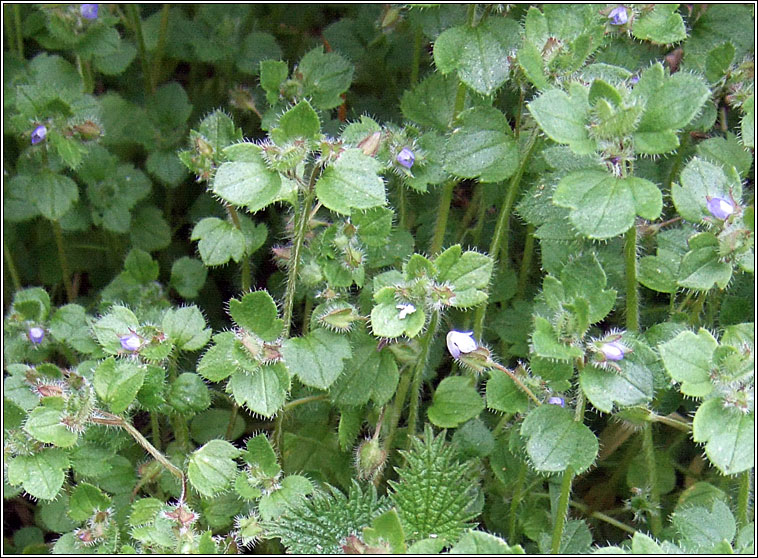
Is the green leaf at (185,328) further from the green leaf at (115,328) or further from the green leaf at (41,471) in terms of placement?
the green leaf at (41,471)

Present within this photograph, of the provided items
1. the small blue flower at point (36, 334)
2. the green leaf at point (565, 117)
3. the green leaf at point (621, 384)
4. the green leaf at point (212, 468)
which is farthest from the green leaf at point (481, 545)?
the small blue flower at point (36, 334)

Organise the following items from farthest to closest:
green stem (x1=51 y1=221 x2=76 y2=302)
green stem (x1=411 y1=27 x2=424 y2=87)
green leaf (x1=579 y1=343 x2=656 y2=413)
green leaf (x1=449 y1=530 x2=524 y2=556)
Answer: green stem (x1=51 y1=221 x2=76 y2=302) → green stem (x1=411 y1=27 x2=424 y2=87) → green leaf (x1=579 y1=343 x2=656 y2=413) → green leaf (x1=449 y1=530 x2=524 y2=556)

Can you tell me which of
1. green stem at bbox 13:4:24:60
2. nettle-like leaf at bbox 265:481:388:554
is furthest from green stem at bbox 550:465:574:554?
green stem at bbox 13:4:24:60

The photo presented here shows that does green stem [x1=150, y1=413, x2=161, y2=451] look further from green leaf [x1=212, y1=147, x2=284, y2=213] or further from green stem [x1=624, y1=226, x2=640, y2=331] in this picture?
green stem [x1=624, y1=226, x2=640, y2=331]

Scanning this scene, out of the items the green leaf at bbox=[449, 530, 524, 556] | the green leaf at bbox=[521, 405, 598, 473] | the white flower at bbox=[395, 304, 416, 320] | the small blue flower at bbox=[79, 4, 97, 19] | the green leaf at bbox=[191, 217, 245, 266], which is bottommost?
the green leaf at bbox=[449, 530, 524, 556]

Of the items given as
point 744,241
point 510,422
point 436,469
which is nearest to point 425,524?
point 436,469

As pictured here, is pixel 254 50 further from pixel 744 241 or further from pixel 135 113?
pixel 744 241
